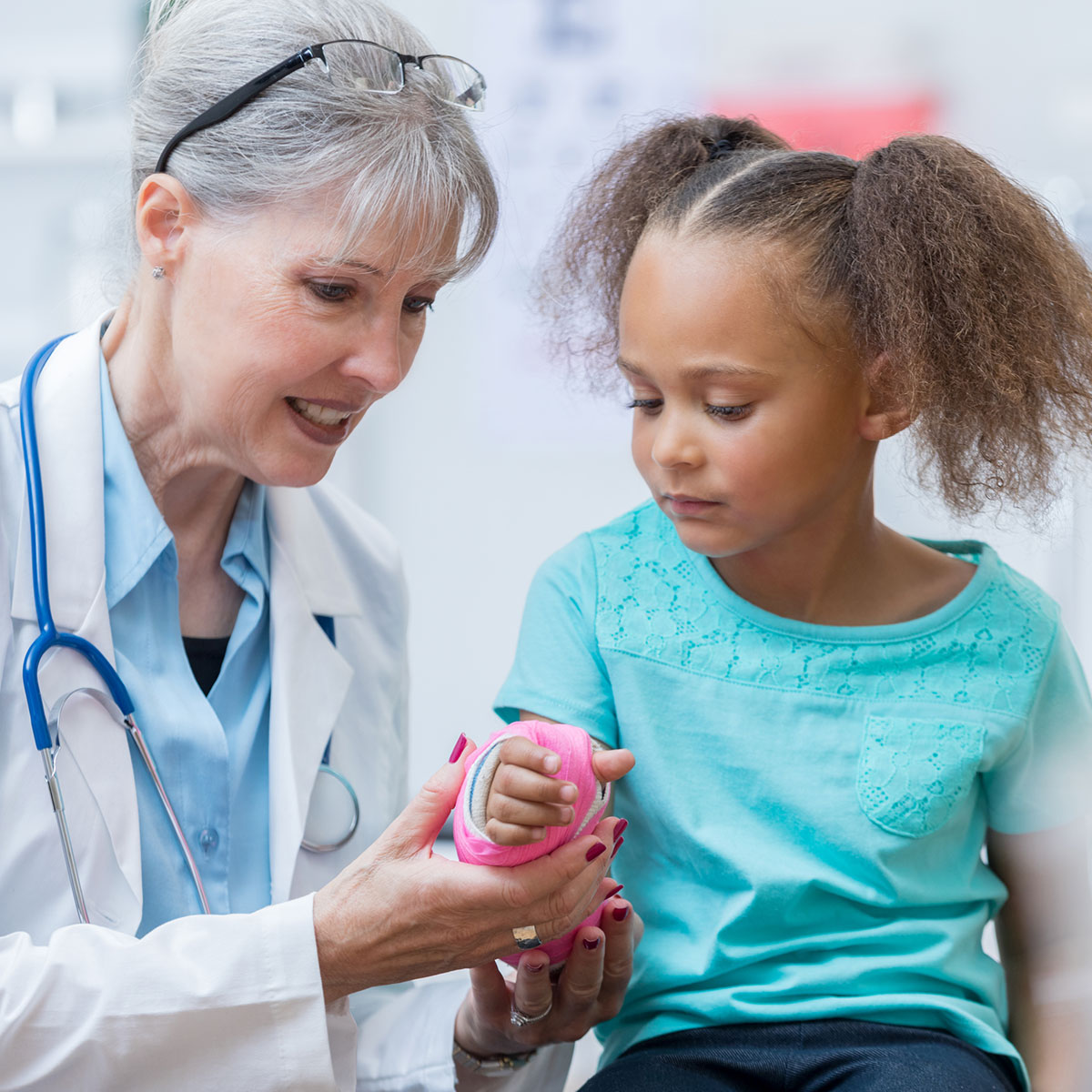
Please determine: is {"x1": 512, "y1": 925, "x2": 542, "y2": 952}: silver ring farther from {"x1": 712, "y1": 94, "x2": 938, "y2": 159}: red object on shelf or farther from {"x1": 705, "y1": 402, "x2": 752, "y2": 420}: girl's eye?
{"x1": 712, "y1": 94, "x2": 938, "y2": 159}: red object on shelf

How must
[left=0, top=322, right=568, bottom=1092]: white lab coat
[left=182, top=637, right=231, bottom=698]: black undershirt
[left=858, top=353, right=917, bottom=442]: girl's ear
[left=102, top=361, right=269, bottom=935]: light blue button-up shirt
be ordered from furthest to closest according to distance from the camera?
[left=182, top=637, right=231, bottom=698]: black undershirt → [left=102, top=361, right=269, bottom=935]: light blue button-up shirt → [left=858, top=353, right=917, bottom=442]: girl's ear → [left=0, top=322, right=568, bottom=1092]: white lab coat

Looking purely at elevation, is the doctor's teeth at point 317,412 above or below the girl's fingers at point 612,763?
above

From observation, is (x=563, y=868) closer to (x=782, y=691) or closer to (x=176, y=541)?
(x=782, y=691)

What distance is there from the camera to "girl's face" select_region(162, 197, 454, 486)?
1.21 metres

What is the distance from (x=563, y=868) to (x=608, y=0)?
2144 mm

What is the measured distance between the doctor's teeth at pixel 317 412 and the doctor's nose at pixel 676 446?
1.25 ft

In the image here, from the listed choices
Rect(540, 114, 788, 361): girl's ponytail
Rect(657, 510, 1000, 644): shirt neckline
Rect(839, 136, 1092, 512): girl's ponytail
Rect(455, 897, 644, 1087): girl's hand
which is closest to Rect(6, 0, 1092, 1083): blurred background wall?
Rect(540, 114, 788, 361): girl's ponytail

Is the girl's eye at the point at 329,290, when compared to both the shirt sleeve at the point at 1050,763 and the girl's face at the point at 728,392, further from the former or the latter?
the shirt sleeve at the point at 1050,763

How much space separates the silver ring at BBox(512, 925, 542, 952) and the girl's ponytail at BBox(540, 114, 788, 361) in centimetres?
67

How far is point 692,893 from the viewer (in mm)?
1211

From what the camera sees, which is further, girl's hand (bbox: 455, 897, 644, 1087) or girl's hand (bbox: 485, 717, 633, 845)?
girl's hand (bbox: 455, 897, 644, 1087)

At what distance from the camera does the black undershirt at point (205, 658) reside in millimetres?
1395

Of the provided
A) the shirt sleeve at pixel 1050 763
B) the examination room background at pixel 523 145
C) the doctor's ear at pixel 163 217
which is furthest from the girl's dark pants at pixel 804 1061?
the examination room background at pixel 523 145

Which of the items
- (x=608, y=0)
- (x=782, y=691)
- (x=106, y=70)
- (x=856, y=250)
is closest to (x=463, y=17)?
(x=608, y=0)
